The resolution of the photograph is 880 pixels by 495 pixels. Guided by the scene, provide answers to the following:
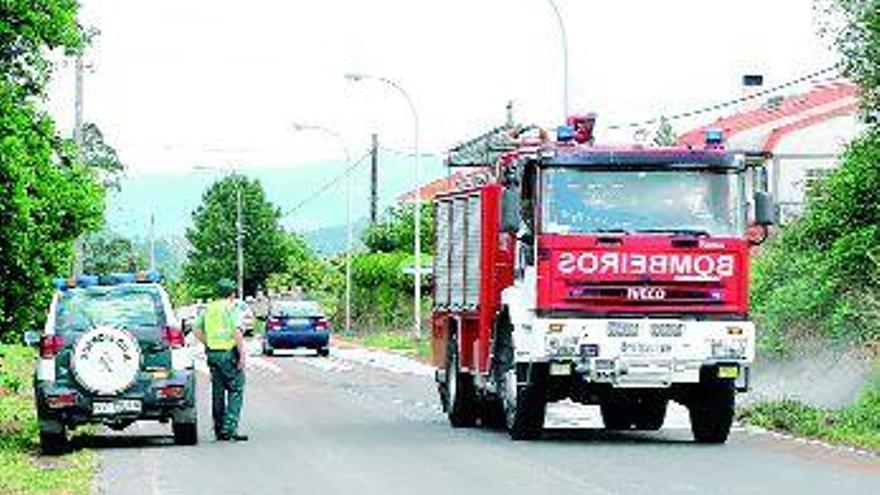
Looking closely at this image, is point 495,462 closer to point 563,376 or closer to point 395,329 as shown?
point 563,376

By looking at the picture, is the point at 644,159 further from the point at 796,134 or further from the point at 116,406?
the point at 796,134

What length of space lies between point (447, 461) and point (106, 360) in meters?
3.98

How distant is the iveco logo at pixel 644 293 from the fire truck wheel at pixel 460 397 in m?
4.16

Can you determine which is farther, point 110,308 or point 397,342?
point 397,342

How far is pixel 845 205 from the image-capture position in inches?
1473

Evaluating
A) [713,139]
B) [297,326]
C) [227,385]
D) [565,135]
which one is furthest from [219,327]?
[297,326]

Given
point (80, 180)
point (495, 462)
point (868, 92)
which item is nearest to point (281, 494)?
point (495, 462)

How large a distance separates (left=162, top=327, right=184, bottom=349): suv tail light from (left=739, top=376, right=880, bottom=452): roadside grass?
6.92m

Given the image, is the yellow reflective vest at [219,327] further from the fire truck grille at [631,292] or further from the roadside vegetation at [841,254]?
the roadside vegetation at [841,254]

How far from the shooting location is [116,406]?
2298 centimetres

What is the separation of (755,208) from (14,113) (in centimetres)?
826

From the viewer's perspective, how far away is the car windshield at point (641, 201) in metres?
23.4

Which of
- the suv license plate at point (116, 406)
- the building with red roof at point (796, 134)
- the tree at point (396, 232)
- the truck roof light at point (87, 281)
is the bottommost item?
the suv license plate at point (116, 406)

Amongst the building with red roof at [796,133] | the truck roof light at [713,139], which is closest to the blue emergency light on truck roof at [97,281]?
the truck roof light at [713,139]
